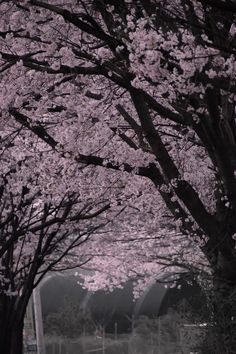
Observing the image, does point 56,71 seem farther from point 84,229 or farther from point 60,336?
point 60,336

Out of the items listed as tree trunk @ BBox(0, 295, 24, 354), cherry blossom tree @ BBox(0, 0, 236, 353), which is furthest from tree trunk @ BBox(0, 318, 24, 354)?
cherry blossom tree @ BBox(0, 0, 236, 353)

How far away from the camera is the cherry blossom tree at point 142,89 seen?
21.0 ft

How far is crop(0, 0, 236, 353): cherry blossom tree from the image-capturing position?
639 cm

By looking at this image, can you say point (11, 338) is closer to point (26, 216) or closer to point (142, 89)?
point (26, 216)

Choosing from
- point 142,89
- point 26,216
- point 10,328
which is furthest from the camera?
point 26,216

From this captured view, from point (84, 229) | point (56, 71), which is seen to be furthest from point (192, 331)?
point (84, 229)

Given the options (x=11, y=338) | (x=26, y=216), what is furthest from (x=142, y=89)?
(x=26, y=216)

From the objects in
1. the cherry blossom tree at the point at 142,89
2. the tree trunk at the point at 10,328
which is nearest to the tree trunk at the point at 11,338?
the tree trunk at the point at 10,328

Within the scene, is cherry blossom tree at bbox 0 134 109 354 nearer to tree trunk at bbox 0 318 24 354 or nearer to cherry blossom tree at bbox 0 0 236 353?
tree trunk at bbox 0 318 24 354

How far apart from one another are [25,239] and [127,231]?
3079 mm

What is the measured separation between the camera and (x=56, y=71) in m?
7.16

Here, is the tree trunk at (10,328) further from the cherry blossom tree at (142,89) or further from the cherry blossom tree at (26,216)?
the cherry blossom tree at (142,89)

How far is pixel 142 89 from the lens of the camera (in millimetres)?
7477

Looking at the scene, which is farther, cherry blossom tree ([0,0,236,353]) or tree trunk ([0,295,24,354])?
tree trunk ([0,295,24,354])
